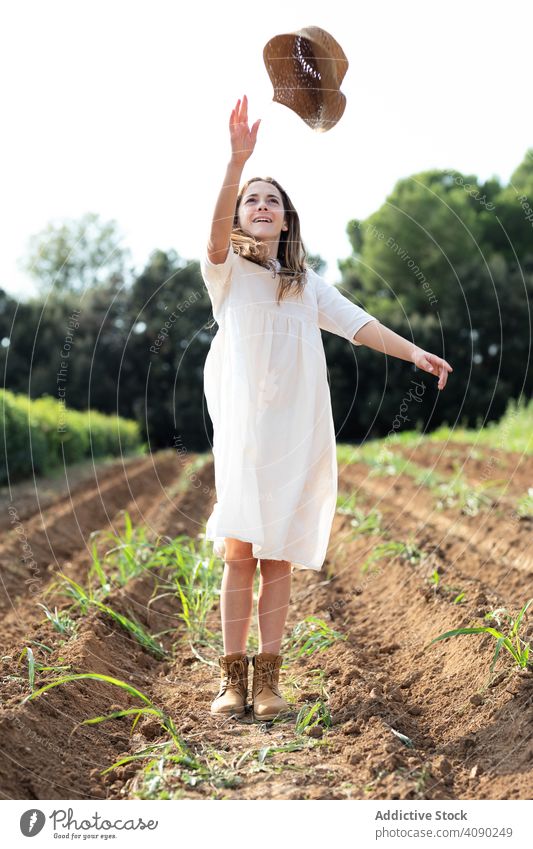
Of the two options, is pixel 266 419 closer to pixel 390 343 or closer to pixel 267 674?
pixel 390 343

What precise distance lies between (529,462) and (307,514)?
741 cm

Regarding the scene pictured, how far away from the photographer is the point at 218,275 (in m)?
2.62

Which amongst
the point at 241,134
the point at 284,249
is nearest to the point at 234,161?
the point at 241,134

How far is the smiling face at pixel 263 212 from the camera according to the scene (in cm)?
267

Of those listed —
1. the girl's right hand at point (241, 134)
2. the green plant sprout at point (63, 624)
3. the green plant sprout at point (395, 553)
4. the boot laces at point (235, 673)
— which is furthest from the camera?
the green plant sprout at point (395, 553)

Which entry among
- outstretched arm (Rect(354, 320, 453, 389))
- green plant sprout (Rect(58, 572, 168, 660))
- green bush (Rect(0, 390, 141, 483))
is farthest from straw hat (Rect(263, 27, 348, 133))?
green bush (Rect(0, 390, 141, 483))

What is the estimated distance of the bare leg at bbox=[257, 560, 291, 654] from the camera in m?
2.64

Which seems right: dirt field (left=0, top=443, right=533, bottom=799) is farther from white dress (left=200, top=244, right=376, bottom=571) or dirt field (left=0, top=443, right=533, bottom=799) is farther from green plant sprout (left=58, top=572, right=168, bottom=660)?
white dress (left=200, top=244, right=376, bottom=571)

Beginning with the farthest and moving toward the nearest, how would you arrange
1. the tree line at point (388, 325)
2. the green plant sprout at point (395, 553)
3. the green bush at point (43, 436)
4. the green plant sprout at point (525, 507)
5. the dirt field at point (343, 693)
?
the tree line at point (388, 325)
the green bush at point (43, 436)
the green plant sprout at point (525, 507)
the green plant sprout at point (395, 553)
the dirt field at point (343, 693)

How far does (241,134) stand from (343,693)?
172 centimetres

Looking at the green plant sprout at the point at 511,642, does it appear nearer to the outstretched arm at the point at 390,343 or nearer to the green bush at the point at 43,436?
the outstretched arm at the point at 390,343

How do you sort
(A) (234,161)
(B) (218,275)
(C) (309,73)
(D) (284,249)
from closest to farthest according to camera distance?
(A) (234,161), (B) (218,275), (D) (284,249), (C) (309,73)

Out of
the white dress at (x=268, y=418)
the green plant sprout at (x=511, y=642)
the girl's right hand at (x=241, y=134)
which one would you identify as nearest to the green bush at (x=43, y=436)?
the white dress at (x=268, y=418)

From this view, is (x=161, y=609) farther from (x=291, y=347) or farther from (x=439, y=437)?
(x=439, y=437)
